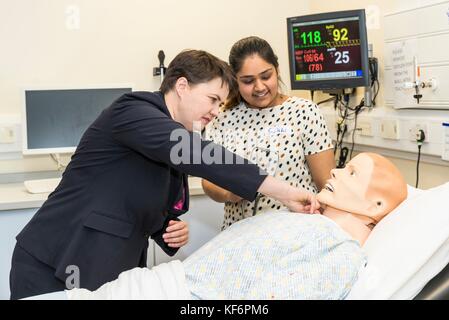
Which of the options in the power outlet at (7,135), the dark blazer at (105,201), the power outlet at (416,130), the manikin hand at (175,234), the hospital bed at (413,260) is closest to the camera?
the hospital bed at (413,260)

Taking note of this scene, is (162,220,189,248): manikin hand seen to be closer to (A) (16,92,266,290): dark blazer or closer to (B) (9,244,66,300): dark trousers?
(A) (16,92,266,290): dark blazer

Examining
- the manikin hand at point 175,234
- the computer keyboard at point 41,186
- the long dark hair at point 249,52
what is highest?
the long dark hair at point 249,52

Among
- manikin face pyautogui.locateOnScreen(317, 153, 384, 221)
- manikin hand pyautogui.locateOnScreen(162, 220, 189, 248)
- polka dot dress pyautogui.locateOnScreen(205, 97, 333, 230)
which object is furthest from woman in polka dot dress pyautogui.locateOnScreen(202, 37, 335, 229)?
manikin face pyautogui.locateOnScreen(317, 153, 384, 221)

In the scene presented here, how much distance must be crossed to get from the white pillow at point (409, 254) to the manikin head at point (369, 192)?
124 millimetres

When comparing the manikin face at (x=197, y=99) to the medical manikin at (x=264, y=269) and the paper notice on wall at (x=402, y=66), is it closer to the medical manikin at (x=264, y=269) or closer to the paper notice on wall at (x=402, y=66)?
the medical manikin at (x=264, y=269)

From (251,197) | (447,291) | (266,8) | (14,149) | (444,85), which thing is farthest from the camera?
(266,8)

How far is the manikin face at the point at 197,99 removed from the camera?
4.51 ft

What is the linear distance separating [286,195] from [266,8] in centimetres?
209

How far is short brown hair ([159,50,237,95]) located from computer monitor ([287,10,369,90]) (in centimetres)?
111

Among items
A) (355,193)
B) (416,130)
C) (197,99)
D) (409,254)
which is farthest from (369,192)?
(416,130)

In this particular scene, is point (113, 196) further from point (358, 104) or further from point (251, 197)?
point (358, 104)

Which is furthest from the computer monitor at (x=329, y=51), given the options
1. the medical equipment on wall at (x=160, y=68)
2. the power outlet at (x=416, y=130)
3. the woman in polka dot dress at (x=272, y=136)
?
the medical equipment on wall at (x=160, y=68)

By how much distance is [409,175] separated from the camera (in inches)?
90.0

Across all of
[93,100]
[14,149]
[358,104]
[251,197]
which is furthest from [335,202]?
[14,149]
